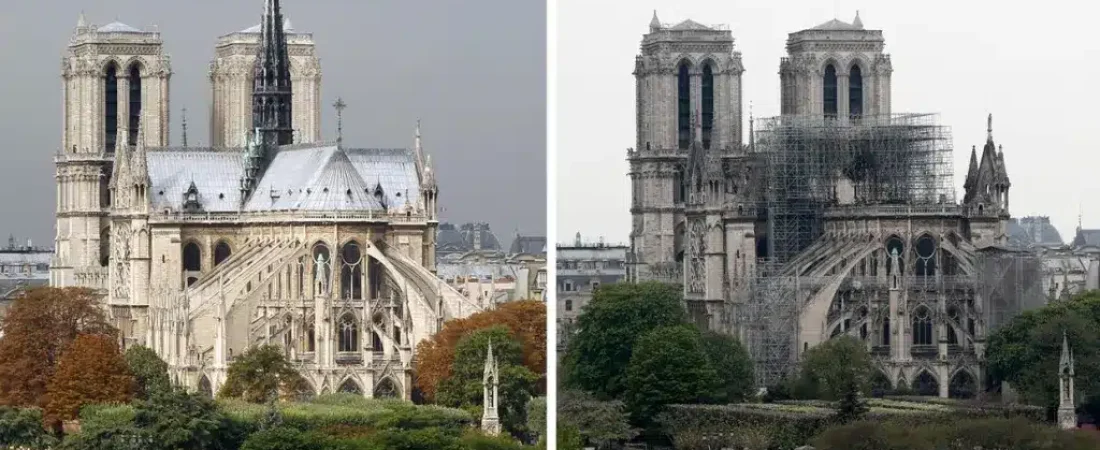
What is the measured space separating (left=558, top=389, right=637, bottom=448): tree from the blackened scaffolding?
29.9 feet

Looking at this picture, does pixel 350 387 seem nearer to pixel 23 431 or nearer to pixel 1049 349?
pixel 23 431

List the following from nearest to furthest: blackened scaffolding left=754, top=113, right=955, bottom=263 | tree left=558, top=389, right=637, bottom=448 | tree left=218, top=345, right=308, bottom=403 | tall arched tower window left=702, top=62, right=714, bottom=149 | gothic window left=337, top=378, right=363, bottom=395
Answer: tree left=558, top=389, right=637, bottom=448, tree left=218, top=345, right=308, bottom=403, blackened scaffolding left=754, top=113, right=955, bottom=263, gothic window left=337, top=378, right=363, bottom=395, tall arched tower window left=702, top=62, right=714, bottom=149

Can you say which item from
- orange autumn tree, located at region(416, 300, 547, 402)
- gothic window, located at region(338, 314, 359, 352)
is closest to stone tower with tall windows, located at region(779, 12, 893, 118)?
orange autumn tree, located at region(416, 300, 547, 402)

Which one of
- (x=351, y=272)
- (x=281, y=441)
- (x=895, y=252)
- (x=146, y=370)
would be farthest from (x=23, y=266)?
(x=281, y=441)

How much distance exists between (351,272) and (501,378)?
1084cm

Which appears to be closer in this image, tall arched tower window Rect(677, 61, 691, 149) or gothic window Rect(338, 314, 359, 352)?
gothic window Rect(338, 314, 359, 352)

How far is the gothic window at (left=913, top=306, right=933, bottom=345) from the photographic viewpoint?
63094 mm

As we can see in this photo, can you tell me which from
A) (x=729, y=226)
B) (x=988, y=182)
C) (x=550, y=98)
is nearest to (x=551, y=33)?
(x=550, y=98)

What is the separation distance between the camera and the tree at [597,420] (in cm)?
5531

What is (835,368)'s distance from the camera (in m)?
60.0

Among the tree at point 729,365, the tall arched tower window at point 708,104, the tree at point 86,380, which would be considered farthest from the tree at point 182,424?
the tall arched tower window at point 708,104

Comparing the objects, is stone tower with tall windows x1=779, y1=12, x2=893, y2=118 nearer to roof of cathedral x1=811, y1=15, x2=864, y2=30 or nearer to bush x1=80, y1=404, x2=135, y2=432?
roof of cathedral x1=811, y1=15, x2=864, y2=30

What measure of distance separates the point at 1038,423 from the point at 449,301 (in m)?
16.6

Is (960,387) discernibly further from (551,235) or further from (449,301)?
(551,235)
